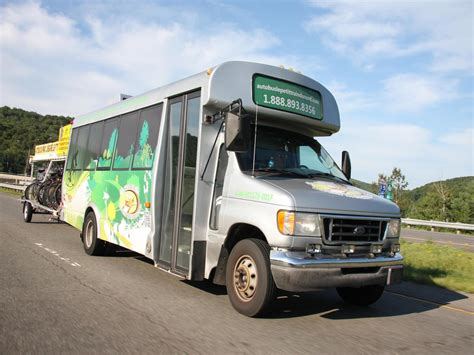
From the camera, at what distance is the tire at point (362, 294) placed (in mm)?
Answer: 6055

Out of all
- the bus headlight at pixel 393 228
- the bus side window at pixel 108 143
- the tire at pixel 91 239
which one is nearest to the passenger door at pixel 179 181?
the bus side window at pixel 108 143

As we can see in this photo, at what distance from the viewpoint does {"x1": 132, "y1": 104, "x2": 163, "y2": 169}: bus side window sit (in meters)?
7.18

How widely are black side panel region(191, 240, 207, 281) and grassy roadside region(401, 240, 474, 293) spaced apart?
467 centimetres

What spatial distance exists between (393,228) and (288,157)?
5.49 feet

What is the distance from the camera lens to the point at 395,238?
566cm

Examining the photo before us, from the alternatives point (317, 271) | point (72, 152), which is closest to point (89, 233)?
point (72, 152)

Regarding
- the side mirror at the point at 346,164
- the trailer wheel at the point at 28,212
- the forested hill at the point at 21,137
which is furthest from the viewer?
the forested hill at the point at 21,137

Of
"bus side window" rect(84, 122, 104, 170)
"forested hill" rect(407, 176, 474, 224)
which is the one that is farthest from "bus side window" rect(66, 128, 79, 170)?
"forested hill" rect(407, 176, 474, 224)

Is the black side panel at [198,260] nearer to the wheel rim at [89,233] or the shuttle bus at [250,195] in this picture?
the shuttle bus at [250,195]

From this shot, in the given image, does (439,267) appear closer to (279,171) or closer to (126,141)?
(279,171)

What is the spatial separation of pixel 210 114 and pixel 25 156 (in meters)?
62.1

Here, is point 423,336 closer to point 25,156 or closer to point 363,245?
point 363,245

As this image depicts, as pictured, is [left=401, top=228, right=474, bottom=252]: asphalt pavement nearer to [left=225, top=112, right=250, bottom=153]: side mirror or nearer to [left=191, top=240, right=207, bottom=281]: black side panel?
[left=191, top=240, right=207, bottom=281]: black side panel

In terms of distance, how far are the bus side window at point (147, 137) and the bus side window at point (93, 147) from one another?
7.20 feet
